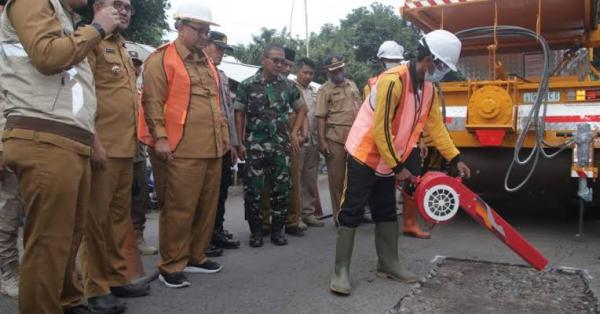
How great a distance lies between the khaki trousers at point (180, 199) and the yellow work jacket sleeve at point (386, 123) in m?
1.19

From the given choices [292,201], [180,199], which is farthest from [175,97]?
[292,201]

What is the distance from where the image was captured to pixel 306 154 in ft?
20.0

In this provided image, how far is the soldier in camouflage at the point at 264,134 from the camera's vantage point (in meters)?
4.95

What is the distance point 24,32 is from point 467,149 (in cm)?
421

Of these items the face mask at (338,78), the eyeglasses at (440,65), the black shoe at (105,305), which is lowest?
the black shoe at (105,305)

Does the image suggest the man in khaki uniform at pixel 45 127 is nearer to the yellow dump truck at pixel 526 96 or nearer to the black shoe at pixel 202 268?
the black shoe at pixel 202 268

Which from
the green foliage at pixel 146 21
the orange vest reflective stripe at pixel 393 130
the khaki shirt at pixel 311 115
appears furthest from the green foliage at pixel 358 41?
the orange vest reflective stripe at pixel 393 130

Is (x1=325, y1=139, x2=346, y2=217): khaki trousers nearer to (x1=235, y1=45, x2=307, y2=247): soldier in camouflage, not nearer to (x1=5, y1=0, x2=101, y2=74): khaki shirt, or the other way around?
(x1=235, y1=45, x2=307, y2=247): soldier in camouflage

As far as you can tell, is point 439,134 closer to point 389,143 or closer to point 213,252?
point 389,143

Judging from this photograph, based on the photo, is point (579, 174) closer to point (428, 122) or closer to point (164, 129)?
point (428, 122)

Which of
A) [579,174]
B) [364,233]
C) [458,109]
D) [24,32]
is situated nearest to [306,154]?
[364,233]

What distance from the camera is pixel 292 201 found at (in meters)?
5.50

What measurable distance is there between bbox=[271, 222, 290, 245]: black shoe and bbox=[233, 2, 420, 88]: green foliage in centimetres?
2053

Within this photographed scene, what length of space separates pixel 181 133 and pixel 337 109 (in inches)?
93.4
